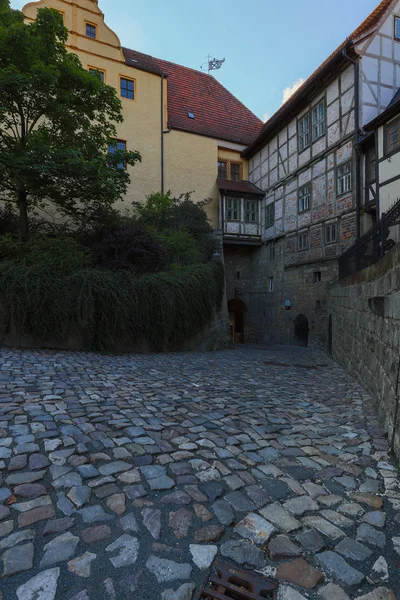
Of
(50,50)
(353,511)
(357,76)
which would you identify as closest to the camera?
(353,511)

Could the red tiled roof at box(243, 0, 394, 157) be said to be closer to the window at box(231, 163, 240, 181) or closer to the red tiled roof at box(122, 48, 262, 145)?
the window at box(231, 163, 240, 181)

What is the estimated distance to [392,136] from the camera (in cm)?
981

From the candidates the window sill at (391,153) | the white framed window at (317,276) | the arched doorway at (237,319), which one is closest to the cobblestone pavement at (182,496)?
the window sill at (391,153)

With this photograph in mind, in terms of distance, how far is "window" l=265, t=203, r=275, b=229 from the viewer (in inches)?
660

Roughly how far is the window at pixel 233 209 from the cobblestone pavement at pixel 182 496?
580 inches

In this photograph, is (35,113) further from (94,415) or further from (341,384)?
(341,384)

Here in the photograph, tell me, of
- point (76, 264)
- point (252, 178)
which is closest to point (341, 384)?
point (76, 264)

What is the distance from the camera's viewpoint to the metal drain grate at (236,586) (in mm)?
1434

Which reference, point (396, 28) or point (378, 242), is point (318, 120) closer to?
point (396, 28)

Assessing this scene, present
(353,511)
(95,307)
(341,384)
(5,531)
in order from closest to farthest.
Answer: (5,531) < (353,511) < (341,384) < (95,307)

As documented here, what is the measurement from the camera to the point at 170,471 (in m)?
2.39

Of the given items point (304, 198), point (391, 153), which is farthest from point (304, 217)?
point (391, 153)

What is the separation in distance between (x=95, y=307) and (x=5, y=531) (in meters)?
6.03

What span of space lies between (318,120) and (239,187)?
5384 millimetres
